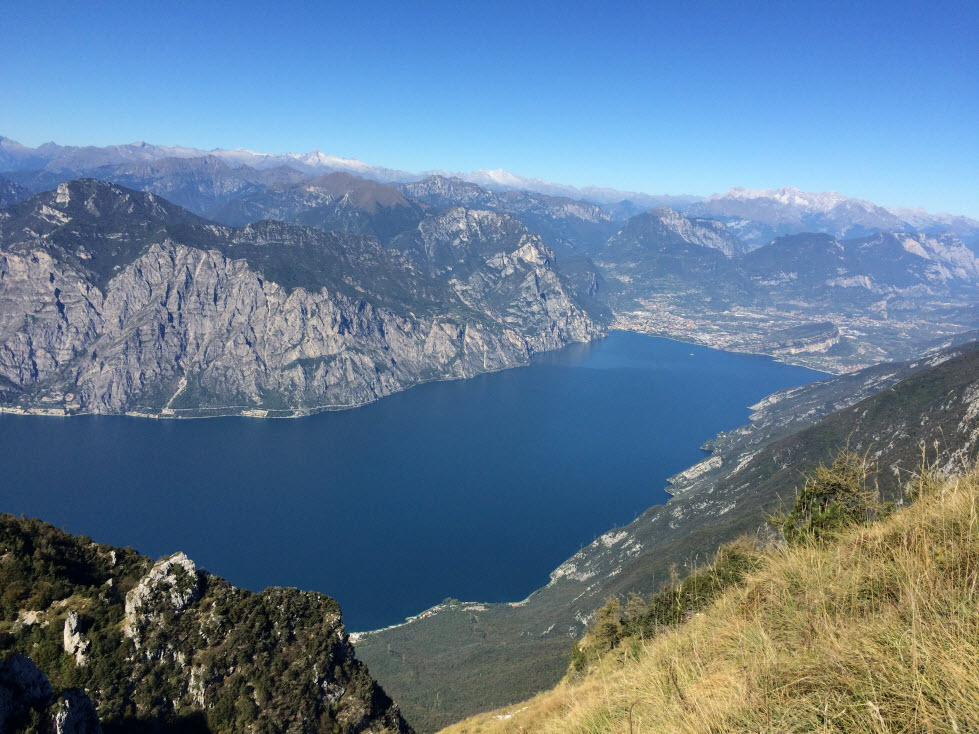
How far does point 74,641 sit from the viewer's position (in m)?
24.9

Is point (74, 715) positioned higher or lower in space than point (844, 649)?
lower

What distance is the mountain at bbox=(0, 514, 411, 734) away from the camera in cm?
2486

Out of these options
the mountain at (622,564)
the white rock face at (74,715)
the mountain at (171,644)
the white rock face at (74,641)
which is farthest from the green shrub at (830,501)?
the mountain at (622,564)

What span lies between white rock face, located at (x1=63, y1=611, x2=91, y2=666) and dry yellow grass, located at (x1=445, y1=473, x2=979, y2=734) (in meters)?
27.2

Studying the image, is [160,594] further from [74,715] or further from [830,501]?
[830,501]

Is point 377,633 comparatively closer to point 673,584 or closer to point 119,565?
point 119,565

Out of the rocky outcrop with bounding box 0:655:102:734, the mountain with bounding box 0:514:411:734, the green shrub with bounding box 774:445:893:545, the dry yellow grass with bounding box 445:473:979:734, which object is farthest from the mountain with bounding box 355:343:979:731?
the dry yellow grass with bounding box 445:473:979:734

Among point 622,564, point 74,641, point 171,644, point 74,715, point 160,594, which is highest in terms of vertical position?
point 74,715

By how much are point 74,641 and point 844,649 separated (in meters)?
31.7

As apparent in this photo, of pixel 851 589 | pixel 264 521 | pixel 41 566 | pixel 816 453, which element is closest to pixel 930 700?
pixel 851 589

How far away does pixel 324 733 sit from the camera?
29.2 m

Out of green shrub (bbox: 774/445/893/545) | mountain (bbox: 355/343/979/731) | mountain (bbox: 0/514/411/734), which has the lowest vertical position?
mountain (bbox: 355/343/979/731)

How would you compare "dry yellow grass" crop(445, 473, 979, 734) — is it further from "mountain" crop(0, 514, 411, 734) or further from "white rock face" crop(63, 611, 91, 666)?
"white rock face" crop(63, 611, 91, 666)

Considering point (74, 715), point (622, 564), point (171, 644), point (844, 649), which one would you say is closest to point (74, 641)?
point (171, 644)
